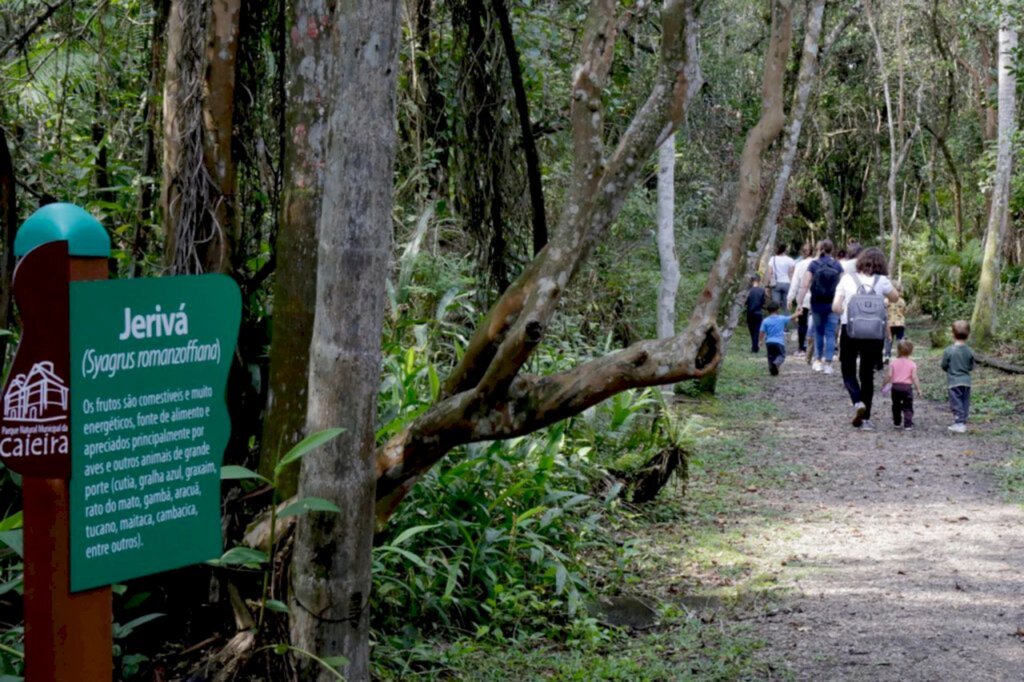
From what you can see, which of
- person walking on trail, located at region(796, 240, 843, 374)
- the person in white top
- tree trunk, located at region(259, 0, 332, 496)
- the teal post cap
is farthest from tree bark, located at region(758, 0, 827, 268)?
the person in white top

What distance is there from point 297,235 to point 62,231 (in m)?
2.28

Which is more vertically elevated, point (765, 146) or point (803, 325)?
point (765, 146)

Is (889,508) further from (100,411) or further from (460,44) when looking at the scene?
(100,411)

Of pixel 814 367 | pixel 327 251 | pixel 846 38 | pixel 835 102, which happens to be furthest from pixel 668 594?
pixel 835 102

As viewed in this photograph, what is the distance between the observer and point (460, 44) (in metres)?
6.76

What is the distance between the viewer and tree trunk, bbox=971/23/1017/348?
1742cm

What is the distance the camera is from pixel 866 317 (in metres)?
12.8

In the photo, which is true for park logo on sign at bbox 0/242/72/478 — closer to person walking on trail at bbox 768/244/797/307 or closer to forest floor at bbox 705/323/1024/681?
forest floor at bbox 705/323/1024/681

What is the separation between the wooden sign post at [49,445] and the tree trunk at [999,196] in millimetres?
15620

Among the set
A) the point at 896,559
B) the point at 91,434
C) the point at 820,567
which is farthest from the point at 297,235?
the point at 896,559

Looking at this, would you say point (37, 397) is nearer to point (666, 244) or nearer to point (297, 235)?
point (297, 235)

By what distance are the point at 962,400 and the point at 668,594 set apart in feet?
23.5

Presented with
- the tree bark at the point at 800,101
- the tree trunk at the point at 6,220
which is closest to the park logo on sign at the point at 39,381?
the tree trunk at the point at 6,220

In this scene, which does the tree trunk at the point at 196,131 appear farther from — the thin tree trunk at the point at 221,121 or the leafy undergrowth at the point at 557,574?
the leafy undergrowth at the point at 557,574
